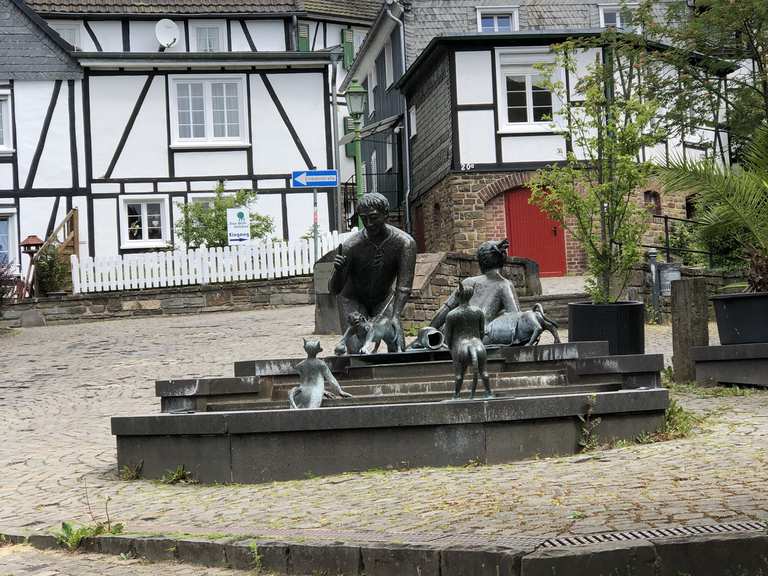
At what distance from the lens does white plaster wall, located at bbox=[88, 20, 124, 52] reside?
3862cm

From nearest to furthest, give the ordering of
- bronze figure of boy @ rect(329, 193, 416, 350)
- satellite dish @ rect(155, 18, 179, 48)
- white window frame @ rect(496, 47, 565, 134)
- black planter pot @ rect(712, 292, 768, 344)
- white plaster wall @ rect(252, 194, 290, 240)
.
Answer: bronze figure of boy @ rect(329, 193, 416, 350), black planter pot @ rect(712, 292, 768, 344), white window frame @ rect(496, 47, 565, 134), white plaster wall @ rect(252, 194, 290, 240), satellite dish @ rect(155, 18, 179, 48)

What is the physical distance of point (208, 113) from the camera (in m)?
32.0

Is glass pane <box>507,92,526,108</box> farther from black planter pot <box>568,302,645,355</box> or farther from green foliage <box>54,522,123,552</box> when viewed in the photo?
green foliage <box>54,522,123,552</box>

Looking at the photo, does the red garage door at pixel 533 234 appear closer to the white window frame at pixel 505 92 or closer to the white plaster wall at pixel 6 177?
the white window frame at pixel 505 92

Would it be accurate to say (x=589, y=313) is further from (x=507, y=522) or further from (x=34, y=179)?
(x=34, y=179)

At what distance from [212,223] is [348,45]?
54.9 ft

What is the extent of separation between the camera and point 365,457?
7.86m

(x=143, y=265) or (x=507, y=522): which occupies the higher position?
(x=143, y=265)

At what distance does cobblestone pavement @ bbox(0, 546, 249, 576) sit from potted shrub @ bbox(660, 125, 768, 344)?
7.10 meters

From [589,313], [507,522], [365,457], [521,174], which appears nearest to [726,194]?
[589,313]

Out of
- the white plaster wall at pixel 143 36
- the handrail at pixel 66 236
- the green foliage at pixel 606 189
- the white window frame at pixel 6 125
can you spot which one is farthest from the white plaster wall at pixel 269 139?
the green foliage at pixel 606 189

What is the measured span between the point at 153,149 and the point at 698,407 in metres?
23.3

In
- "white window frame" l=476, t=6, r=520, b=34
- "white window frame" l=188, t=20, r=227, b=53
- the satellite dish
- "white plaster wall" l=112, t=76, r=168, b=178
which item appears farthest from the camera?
"white window frame" l=188, t=20, r=227, b=53

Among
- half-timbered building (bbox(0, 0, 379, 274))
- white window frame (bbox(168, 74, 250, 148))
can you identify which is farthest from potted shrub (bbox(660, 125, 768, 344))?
white window frame (bbox(168, 74, 250, 148))
